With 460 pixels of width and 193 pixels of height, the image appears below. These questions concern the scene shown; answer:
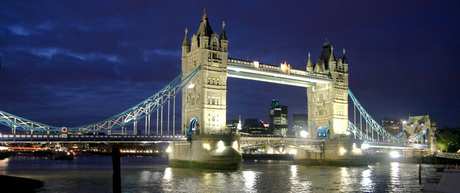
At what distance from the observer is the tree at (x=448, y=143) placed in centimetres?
12925

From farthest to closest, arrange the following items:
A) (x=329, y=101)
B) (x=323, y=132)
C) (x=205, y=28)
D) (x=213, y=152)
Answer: (x=323, y=132), (x=329, y=101), (x=205, y=28), (x=213, y=152)

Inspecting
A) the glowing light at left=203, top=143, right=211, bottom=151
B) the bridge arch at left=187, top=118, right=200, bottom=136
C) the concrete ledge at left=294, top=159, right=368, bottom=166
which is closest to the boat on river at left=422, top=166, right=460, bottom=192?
the glowing light at left=203, top=143, right=211, bottom=151

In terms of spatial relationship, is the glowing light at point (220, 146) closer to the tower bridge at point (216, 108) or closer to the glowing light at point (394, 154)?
the tower bridge at point (216, 108)

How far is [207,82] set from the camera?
73.0 m

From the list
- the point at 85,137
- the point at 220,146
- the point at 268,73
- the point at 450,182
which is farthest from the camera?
the point at 268,73

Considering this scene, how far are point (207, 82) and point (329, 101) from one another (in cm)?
3237

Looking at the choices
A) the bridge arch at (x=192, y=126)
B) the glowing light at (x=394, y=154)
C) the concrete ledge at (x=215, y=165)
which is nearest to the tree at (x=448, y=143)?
the glowing light at (x=394, y=154)

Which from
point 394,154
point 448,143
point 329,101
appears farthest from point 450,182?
point 448,143

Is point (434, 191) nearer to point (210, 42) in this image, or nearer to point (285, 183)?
point (285, 183)

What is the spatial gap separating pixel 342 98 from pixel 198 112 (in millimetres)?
37104

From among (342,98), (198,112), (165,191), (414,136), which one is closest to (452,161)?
(414,136)

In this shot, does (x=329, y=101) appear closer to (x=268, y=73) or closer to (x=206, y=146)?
(x=268, y=73)

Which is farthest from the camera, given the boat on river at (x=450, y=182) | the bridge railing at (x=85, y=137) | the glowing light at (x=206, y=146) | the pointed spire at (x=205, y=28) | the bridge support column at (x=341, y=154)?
the bridge support column at (x=341, y=154)

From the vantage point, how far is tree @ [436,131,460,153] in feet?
424
